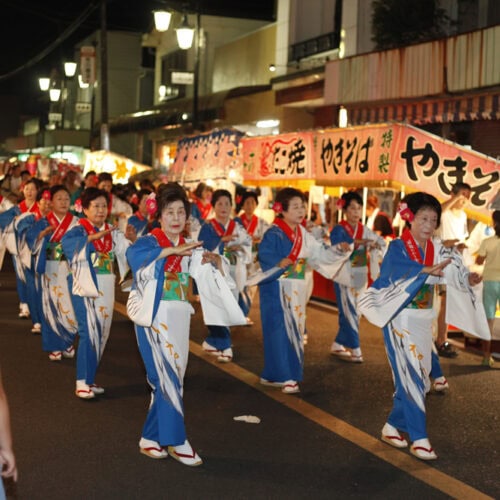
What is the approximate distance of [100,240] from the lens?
344 inches

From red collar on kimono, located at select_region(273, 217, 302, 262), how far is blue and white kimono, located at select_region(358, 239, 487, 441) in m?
1.84

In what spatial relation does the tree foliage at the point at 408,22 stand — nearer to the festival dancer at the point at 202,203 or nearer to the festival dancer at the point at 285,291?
the festival dancer at the point at 202,203

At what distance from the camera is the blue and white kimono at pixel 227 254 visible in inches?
411

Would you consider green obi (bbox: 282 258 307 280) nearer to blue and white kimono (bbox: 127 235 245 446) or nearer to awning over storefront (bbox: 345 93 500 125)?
blue and white kimono (bbox: 127 235 245 446)

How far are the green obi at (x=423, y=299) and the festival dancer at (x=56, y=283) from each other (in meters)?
4.28

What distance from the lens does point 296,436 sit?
23.3 ft

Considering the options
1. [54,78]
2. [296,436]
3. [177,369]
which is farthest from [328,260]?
[54,78]

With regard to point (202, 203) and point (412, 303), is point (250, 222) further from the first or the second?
point (412, 303)

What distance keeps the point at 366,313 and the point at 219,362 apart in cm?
351

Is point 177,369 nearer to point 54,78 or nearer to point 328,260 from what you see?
point 328,260

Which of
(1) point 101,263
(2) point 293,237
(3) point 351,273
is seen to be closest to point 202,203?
(3) point 351,273

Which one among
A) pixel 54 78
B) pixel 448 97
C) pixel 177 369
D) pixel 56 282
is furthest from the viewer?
pixel 54 78

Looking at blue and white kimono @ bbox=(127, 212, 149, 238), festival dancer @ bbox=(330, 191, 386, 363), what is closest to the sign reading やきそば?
festival dancer @ bbox=(330, 191, 386, 363)

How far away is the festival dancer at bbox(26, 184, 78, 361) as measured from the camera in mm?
9906
